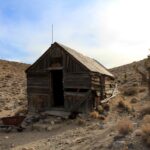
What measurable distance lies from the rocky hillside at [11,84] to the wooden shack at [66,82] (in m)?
5.89

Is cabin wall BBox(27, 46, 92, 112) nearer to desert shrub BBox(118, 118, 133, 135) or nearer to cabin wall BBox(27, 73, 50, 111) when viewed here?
cabin wall BBox(27, 73, 50, 111)

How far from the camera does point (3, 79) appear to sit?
1531 inches

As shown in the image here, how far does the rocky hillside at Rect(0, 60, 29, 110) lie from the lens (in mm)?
27764

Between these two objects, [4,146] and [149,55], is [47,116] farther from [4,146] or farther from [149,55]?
[149,55]

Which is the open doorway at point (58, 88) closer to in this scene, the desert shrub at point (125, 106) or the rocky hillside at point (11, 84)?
the desert shrub at point (125, 106)

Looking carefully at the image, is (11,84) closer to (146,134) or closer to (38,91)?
(38,91)

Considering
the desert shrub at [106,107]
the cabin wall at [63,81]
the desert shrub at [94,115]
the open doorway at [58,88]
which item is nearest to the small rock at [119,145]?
the desert shrub at [94,115]

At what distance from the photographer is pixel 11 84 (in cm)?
3656

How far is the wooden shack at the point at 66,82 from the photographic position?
1753cm

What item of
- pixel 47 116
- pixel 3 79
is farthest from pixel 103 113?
pixel 3 79

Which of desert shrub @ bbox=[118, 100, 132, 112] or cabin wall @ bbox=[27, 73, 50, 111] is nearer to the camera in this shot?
desert shrub @ bbox=[118, 100, 132, 112]

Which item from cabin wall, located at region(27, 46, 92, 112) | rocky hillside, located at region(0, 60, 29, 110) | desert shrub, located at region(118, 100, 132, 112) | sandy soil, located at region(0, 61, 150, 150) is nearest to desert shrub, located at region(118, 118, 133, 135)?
sandy soil, located at region(0, 61, 150, 150)

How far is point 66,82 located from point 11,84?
64.8 ft

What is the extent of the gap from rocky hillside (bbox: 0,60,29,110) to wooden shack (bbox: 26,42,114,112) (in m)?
5.89
